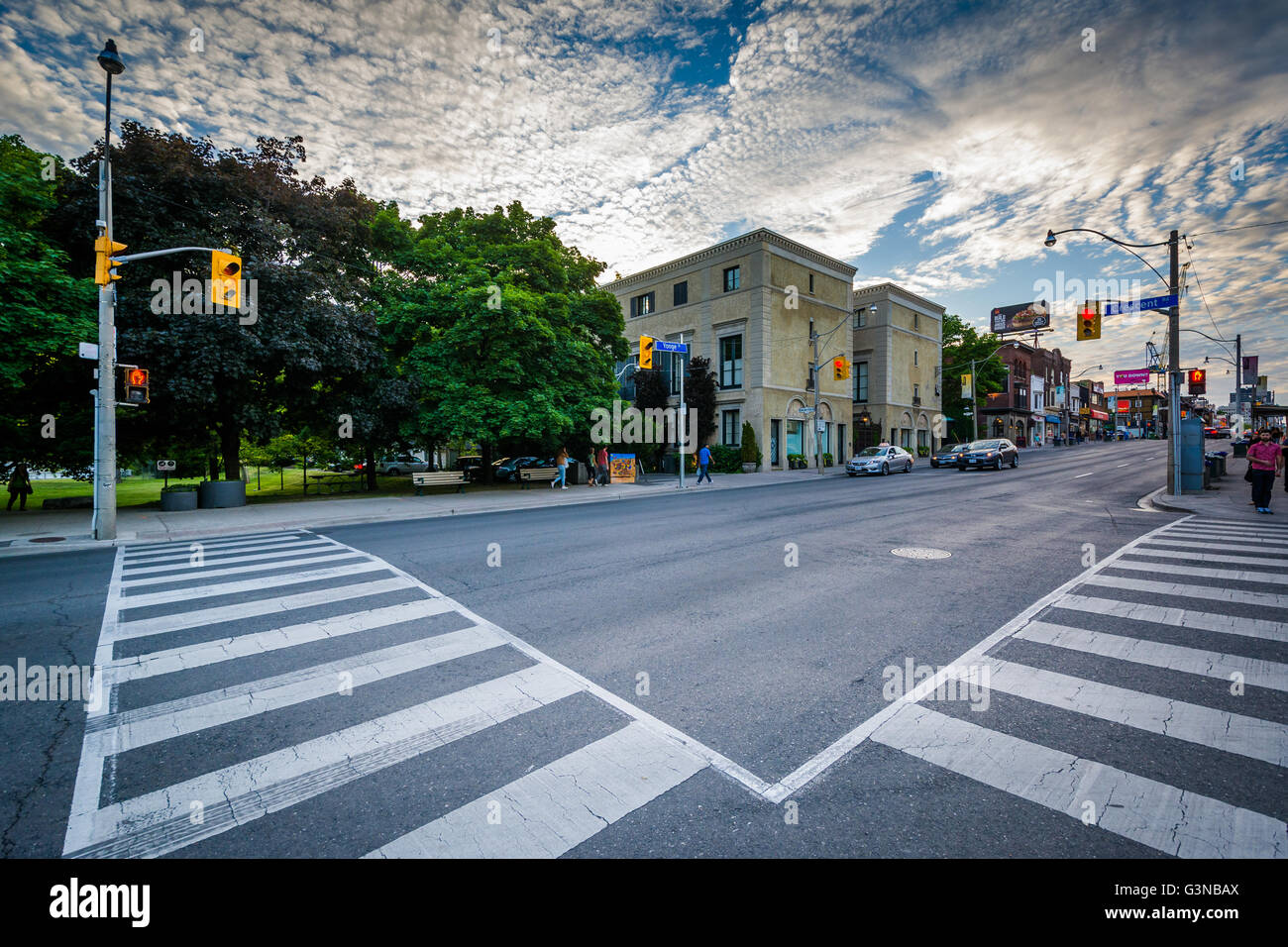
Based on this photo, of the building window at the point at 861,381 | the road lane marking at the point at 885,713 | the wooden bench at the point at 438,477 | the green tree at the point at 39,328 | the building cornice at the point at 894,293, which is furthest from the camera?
the building window at the point at 861,381

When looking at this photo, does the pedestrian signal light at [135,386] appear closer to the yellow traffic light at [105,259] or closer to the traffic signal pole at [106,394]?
the traffic signal pole at [106,394]

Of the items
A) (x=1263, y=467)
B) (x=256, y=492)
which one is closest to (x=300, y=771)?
(x=1263, y=467)

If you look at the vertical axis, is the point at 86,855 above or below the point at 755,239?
below

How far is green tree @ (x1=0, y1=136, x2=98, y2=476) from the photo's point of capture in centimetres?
1307

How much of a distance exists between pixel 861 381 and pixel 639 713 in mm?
48672

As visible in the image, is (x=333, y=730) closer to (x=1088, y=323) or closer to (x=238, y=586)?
(x=238, y=586)

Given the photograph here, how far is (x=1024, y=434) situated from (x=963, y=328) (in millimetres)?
25803

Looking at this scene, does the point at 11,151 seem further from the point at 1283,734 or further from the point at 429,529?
the point at 1283,734

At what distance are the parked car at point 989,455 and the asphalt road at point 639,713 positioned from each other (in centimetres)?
2651

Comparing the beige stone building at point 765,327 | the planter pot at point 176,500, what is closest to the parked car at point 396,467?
the beige stone building at point 765,327

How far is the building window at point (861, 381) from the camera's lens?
154 feet

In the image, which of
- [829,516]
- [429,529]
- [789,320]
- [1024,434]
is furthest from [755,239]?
[1024,434]

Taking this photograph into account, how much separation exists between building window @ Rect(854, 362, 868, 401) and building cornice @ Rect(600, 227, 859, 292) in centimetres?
867

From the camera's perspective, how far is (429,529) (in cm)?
1262
